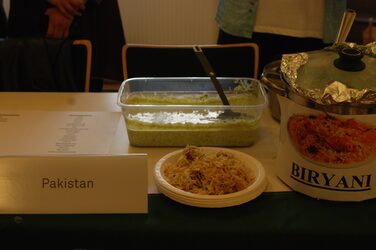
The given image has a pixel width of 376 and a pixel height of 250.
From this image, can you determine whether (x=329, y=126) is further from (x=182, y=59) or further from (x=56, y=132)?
(x=182, y=59)

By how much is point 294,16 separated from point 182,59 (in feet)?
1.42

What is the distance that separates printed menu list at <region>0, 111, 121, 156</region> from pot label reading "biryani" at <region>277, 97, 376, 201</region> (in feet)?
1.35

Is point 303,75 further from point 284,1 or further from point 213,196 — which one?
point 284,1

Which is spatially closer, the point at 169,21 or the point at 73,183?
the point at 73,183

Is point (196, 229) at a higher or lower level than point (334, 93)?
lower

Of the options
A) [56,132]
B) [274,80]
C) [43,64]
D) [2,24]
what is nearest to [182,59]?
[43,64]

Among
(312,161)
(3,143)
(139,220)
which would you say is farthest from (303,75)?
(3,143)

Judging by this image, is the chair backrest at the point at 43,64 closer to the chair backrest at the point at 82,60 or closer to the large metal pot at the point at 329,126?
the chair backrest at the point at 82,60

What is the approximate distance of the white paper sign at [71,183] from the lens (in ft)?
2.61

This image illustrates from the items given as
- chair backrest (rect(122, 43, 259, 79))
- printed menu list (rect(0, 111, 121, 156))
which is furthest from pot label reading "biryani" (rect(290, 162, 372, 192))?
chair backrest (rect(122, 43, 259, 79))

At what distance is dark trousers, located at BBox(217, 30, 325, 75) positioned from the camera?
1.76 m

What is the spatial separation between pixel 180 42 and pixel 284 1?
1.67 meters

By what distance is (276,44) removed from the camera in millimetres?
1783

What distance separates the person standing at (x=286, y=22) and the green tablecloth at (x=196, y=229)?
3.32 feet
